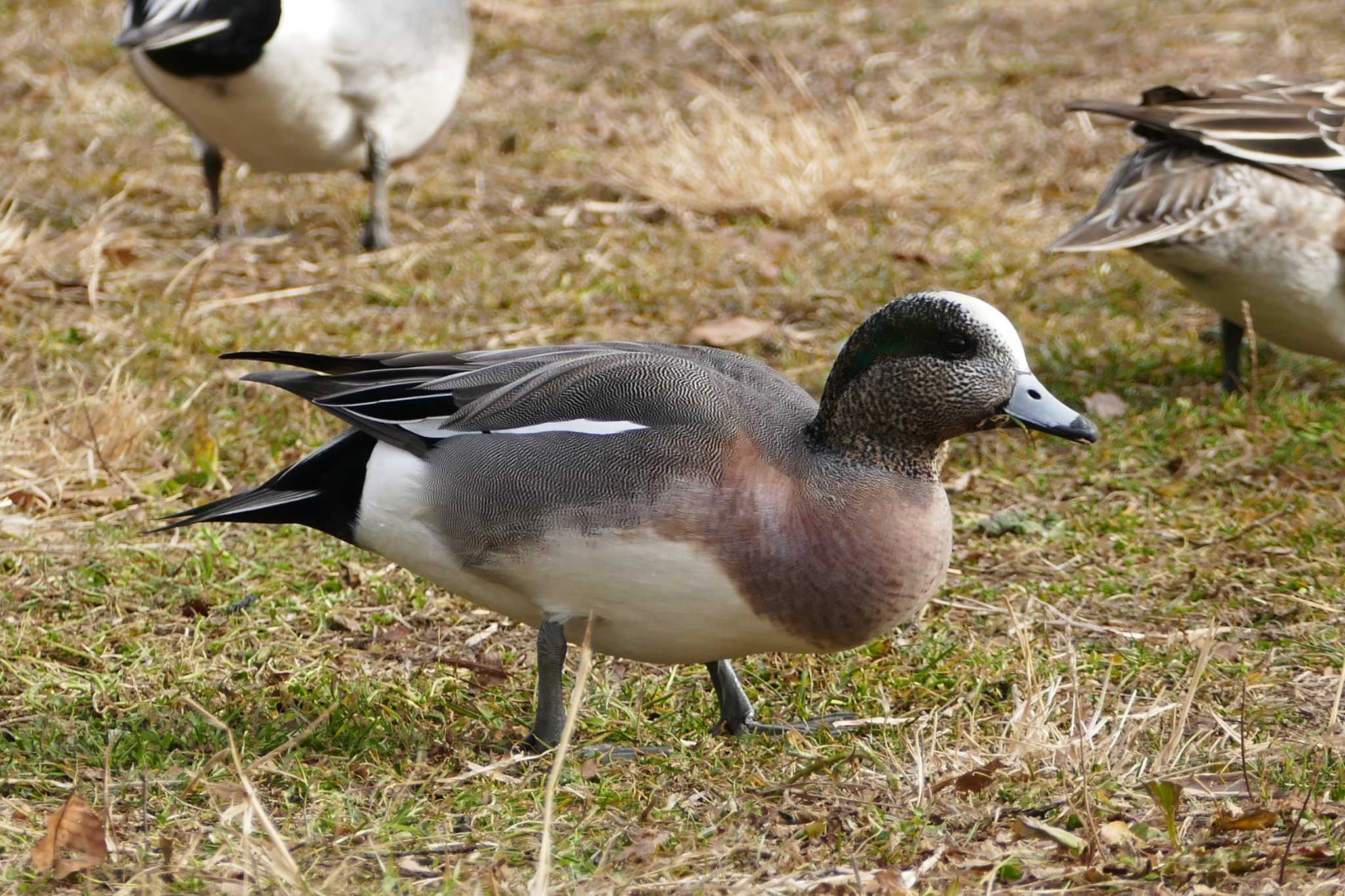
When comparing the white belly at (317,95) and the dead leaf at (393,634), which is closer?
the dead leaf at (393,634)

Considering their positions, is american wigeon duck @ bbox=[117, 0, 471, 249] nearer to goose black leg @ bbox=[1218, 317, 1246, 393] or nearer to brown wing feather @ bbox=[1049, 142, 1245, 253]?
brown wing feather @ bbox=[1049, 142, 1245, 253]

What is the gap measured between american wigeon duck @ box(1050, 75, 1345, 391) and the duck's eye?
1728 millimetres

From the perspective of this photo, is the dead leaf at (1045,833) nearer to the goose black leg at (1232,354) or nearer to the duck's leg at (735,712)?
the duck's leg at (735,712)

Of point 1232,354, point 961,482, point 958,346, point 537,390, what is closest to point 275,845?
point 537,390

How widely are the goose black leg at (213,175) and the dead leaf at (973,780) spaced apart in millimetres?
4084

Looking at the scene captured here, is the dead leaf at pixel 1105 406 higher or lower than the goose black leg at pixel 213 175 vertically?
lower

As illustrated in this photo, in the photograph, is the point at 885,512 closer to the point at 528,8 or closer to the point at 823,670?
the point at 823,670

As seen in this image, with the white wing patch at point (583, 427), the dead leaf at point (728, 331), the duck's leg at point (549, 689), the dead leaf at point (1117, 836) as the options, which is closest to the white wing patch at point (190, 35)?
the dead leaf at point (728, 331)

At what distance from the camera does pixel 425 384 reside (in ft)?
9.15

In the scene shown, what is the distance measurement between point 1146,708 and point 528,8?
22.3 feet

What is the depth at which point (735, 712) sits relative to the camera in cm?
288

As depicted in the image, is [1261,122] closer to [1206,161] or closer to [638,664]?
[1206,161]

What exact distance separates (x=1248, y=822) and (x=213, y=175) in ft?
15.1

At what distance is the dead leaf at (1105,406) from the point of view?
4.38 metres
